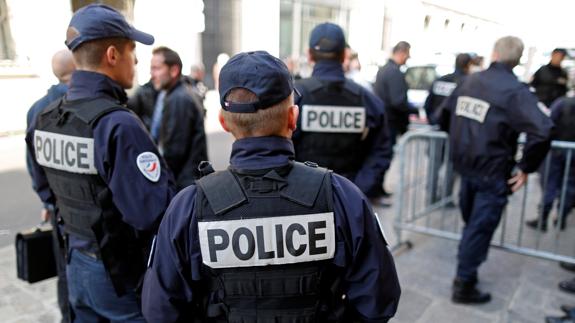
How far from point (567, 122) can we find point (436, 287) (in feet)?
7.65

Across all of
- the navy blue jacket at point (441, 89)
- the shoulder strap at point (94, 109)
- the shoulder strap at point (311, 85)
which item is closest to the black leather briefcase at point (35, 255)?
the shoulder strap at point (94, 109)

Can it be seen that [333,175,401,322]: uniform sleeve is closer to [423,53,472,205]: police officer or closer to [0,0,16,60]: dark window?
[423,53,472,205]: police officer

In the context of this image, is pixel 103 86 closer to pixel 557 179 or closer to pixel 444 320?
pixel 444 320

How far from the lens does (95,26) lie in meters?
2.03

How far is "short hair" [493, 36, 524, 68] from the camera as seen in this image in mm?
3312

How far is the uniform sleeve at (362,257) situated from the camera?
1455 millimetres

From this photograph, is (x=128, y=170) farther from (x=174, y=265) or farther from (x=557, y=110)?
(x=557, y=110)

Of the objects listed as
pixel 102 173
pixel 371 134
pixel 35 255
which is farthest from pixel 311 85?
pixel 35 255

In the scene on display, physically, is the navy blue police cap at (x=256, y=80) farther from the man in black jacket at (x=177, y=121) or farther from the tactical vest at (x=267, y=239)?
the man in black jacket at (x=177, y=121)

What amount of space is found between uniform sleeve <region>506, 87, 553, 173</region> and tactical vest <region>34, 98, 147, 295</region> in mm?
2677

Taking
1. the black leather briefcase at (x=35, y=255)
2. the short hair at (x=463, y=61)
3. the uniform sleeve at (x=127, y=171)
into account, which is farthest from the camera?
the short hair at (x=463, y=61)

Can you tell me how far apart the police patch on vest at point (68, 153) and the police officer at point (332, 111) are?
1.49 metres

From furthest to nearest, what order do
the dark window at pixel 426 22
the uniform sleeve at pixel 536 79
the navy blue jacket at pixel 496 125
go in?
the dark window at pixel 426 22 < the uniform sleeve at pixel 536 79 < the navy blue jacket at pixel 496 125

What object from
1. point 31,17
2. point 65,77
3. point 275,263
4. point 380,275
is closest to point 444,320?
point 380,275
